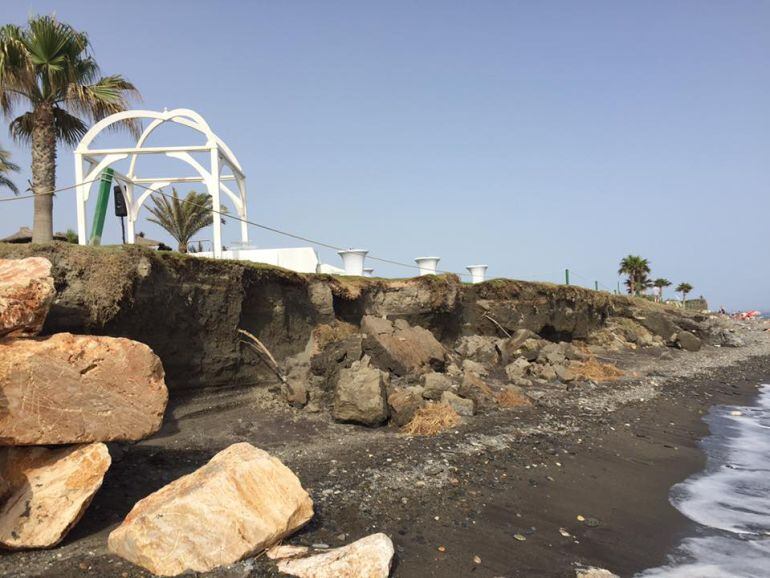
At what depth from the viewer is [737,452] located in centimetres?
991

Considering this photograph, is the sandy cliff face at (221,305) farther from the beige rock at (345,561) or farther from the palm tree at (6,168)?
the palm tree at (6,168)

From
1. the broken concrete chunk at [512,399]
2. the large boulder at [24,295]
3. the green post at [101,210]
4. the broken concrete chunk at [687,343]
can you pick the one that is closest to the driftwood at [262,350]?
the green post at [101,210]

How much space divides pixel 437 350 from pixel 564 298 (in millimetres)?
11745

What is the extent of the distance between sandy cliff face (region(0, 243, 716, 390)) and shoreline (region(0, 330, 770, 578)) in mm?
1120

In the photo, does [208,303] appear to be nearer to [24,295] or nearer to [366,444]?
[366,444]

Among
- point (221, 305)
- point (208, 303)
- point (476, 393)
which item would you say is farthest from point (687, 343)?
point (208, 303)

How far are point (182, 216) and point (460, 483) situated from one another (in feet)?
83.6

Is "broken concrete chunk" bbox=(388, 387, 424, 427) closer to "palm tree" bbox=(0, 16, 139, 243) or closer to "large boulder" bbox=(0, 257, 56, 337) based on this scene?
"large boulder" bbox=(0, 257, 56, 337)

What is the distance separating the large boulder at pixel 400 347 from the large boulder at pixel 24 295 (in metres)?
8.20

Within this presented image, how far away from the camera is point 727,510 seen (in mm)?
6977

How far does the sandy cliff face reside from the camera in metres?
7.97

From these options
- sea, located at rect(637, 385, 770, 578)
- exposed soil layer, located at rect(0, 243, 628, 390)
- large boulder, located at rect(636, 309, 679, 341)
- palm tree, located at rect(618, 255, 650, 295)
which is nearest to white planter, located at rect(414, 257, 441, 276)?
exposed soil layer, located at rect(0, 243, 628, 390)

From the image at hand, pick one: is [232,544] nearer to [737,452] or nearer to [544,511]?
[544,511]

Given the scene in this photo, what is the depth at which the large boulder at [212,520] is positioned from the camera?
4.18 metres
